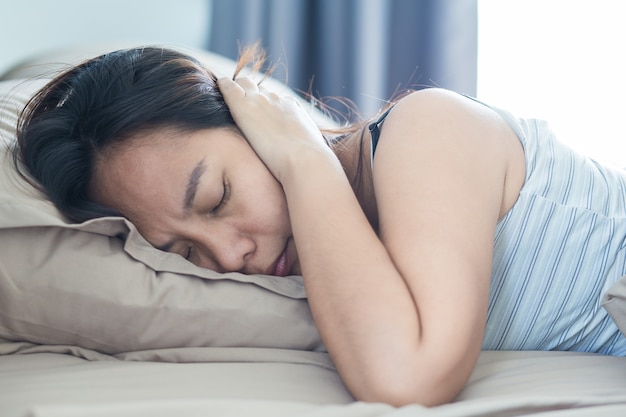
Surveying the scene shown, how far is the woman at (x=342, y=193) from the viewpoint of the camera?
34.1 inches

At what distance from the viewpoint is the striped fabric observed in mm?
1008

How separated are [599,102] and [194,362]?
5.83 ft

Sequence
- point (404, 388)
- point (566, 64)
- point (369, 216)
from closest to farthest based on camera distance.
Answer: point (404, 388)
point (369, 216)
point (566, 64)

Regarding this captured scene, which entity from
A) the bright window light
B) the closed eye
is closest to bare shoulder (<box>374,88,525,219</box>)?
the closed eye

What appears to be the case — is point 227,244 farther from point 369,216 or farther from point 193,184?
point 369,216

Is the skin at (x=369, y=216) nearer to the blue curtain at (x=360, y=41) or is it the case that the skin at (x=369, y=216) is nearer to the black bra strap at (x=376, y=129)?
the black bra strap at (x=376, y=129)

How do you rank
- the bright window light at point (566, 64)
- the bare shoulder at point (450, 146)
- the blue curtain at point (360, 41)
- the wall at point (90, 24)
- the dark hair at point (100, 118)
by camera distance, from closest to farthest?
the bare shoulder at point (450, 146)
the dark hair at point (100, 118)
the wall at point (90, 24)
the bright window light at point (566, 64)
the blue curtain at point (360, 41)

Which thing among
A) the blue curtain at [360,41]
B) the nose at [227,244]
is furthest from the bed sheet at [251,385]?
the blue curtain at [360,41]

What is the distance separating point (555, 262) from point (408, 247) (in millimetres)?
276

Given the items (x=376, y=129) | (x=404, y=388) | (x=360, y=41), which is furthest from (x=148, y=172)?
(x=360, y=41)

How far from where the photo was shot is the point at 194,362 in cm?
93

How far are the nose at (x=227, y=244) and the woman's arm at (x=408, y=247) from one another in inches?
3.8

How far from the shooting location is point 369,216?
119cm

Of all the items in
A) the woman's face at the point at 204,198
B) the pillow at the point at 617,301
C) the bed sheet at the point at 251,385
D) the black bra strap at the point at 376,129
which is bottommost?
the bed sheet at the point at 251,385
